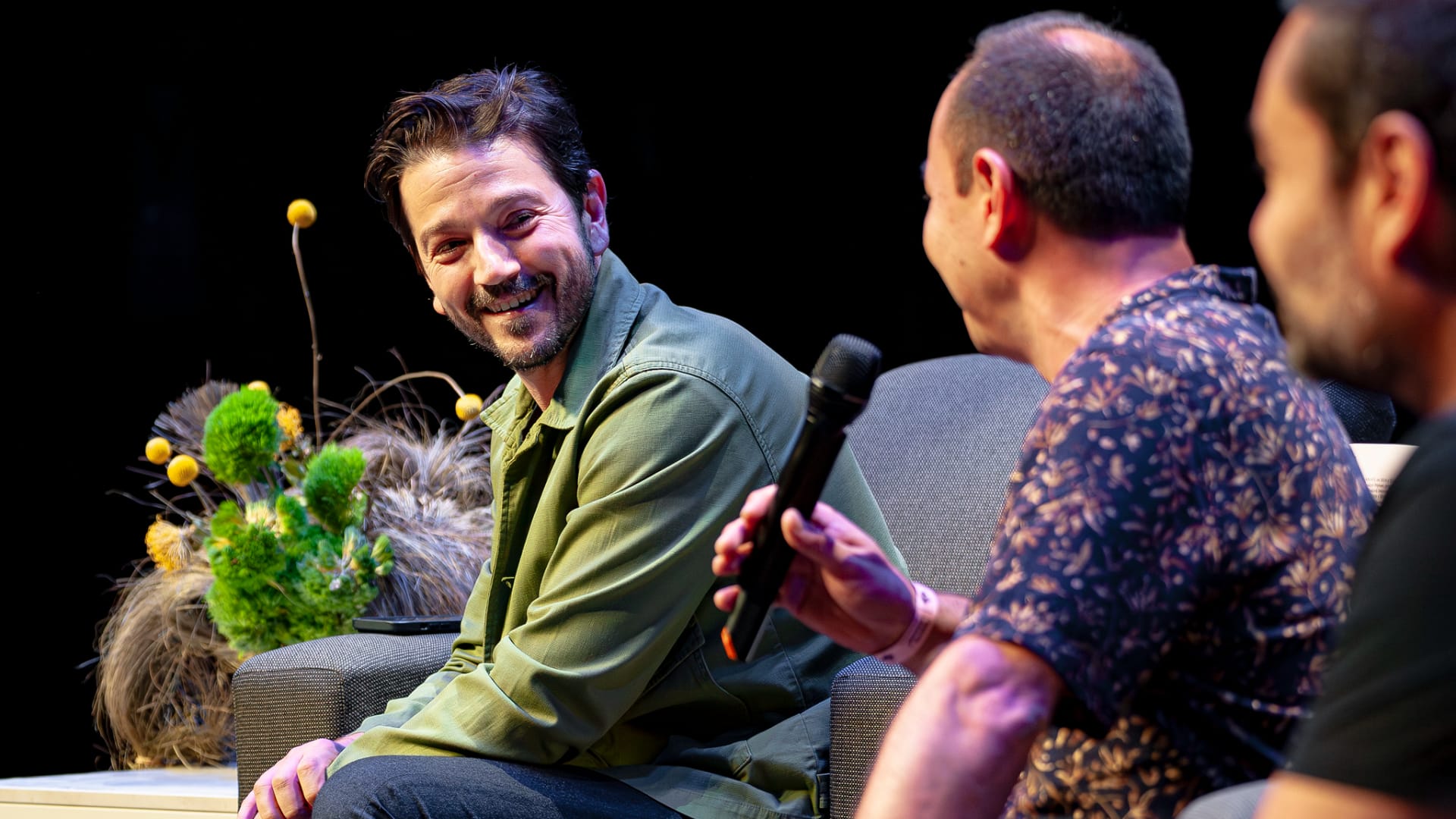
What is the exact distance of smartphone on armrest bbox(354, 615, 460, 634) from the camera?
7.32 feet

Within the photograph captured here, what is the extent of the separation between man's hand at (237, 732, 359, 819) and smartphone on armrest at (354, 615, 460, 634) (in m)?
0.45

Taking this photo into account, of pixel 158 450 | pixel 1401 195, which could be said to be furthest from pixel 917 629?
pixel 158 450

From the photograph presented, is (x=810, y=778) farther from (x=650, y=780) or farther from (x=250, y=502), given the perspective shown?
(x=250, y=502)

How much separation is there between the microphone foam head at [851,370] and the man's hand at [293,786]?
970mm

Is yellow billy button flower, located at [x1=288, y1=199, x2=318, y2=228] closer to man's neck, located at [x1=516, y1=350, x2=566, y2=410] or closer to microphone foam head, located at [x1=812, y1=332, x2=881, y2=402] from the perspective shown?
man's neck, located at [x1=516, y1=350, x2=566, y2=410]

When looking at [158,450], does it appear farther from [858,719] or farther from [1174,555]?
[1174,555]

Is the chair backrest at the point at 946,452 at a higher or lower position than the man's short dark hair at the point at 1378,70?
lower

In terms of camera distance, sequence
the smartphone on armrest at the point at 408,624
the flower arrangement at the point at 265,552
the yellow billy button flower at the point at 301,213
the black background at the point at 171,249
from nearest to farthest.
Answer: the smartphone on armrest at the point at 408,624, the flower arrangement at the point at 265,552, the yellow billy button flower at the point at 301,213, the black background at the point at 171,249

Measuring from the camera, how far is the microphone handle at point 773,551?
3.57ft

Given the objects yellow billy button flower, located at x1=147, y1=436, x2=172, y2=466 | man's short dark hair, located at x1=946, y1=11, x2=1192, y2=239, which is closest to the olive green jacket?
man's short dark hair, located at x1=946, y1=11, x2=1192, y2=239

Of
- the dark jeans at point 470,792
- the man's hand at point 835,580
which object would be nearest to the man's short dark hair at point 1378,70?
the man's hand at point 835,580

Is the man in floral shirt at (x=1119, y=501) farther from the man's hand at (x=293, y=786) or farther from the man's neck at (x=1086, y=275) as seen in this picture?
the man's hand at (x=293, y=786)

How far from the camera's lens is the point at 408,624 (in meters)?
2.23

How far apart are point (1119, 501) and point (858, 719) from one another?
71cm
